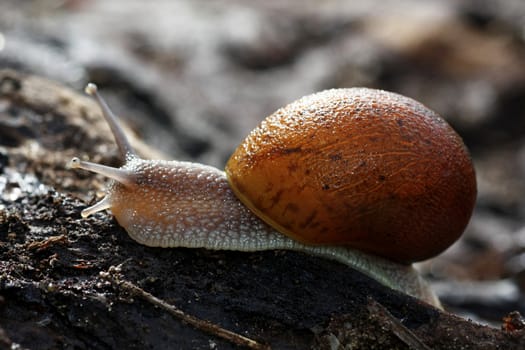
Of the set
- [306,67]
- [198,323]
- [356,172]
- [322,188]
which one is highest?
[356,172]

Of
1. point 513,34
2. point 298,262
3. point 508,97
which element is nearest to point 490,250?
point 508,97

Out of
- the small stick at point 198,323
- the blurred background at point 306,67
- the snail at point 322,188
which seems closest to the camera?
the small stick at point 198,323


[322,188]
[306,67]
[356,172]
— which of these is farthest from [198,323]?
[306,67]

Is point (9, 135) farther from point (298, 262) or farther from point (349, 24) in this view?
point (349, 24)

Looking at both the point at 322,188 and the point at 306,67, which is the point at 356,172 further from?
the point at 306,67

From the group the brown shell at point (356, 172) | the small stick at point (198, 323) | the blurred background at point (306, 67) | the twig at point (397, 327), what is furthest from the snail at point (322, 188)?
the blurred background at point (306, 67)

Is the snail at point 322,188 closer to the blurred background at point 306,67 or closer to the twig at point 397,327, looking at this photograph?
the twig at point 397,327

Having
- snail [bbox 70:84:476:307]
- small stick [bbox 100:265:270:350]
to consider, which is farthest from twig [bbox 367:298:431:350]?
small stick [bbox 100:265:270:350]
